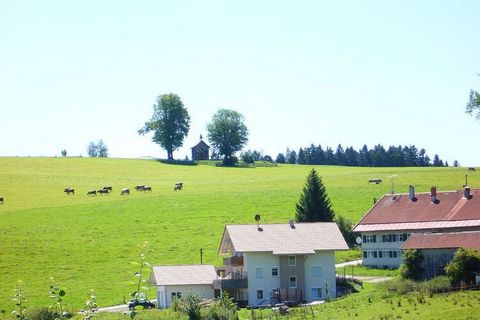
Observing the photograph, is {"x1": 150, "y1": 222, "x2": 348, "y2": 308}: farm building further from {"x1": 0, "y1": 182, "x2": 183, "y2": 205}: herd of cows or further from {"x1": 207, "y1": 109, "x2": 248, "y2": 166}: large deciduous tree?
{"x1": 207, "y1": 109, "x2": 248, "y2": 166}: large deciduous tree

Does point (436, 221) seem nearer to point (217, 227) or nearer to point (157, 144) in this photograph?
point (217, 227)

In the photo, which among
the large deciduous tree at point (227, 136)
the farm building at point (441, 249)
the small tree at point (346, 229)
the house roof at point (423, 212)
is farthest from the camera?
the large deciduous tree at point (227, 136)

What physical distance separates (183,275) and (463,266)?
80.6 ft

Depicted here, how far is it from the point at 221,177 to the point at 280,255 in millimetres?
74633

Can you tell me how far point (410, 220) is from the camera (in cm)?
7506

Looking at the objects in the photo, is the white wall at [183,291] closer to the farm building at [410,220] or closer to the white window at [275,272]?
the white window at [275,272]

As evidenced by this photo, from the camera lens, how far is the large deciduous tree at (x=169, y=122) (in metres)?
173

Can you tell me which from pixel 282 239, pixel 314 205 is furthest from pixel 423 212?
pixel 282 239

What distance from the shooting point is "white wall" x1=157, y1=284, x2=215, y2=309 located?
62438 millimetres

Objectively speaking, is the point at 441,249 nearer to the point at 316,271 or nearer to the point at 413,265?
the point at 413,265

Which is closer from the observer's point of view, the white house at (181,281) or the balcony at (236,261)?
the white house at (181,281)

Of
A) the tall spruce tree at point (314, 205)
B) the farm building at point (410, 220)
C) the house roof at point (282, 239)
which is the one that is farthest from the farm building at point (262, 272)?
the tall spruce tree at point (314, 205)

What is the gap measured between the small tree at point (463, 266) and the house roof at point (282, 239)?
57.9 feet

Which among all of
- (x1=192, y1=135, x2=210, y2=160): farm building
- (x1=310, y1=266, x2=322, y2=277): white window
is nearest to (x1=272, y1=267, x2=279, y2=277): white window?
(x1=310, y1=266, x2=322, y2=277): white window
